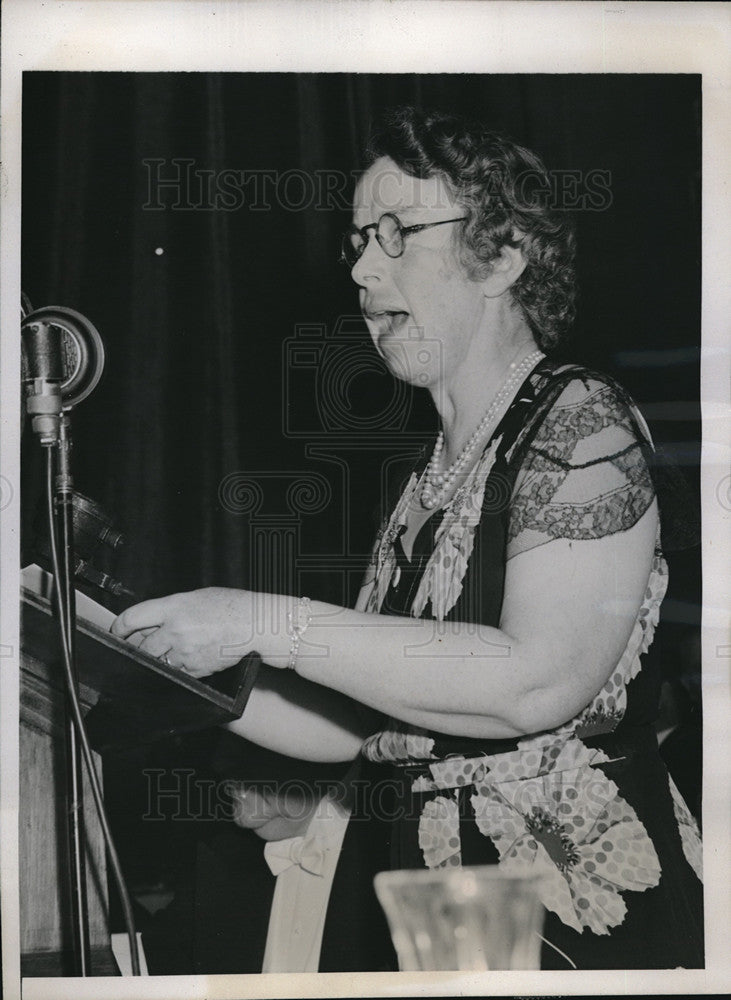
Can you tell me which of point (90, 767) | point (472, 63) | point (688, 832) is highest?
point (472, 63)

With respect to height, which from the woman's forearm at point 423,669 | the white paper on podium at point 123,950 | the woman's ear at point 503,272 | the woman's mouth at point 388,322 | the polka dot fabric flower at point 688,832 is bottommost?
the white paper on podium at point 123,950

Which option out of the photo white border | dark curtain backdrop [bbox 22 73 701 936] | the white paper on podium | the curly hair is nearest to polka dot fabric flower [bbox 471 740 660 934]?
the photo white border

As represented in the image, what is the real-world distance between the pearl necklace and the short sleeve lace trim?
0.23ft

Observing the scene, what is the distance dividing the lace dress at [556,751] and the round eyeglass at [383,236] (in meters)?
0.26

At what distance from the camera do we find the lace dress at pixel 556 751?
4.34 feet

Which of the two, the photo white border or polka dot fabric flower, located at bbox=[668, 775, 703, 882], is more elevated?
the photo white border

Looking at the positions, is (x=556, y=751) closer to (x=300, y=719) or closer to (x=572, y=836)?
(x=572, y=836)

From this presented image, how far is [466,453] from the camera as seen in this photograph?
1375mm

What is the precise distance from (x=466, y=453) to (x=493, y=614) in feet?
0.76

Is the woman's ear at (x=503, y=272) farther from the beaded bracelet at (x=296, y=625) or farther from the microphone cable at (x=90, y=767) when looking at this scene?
the microphone cable at (x=90, y=767)

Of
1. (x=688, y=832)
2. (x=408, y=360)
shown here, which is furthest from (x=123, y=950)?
(x=408, y=360)

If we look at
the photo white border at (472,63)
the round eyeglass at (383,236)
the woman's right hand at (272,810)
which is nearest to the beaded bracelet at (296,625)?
the woman's right hand at (272,810)

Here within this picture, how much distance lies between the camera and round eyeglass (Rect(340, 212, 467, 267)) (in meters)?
1.38

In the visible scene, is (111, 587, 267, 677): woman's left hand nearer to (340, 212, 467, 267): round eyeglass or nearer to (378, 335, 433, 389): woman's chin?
(378, 335, 433, 389): woman's chin
